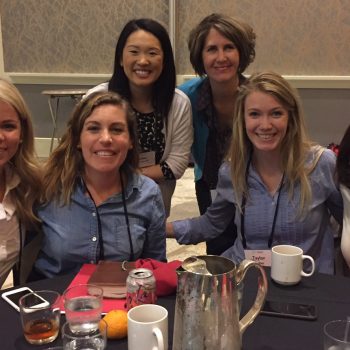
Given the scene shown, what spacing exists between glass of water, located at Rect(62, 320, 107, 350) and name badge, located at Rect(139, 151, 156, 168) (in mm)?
1330

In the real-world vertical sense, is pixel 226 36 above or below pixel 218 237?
above

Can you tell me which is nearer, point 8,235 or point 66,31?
point 8,235

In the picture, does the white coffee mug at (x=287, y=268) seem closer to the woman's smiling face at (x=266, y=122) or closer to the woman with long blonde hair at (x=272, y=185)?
the woman with long blonde hair at (x=272, y=185)

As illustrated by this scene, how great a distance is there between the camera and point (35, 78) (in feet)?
18.9

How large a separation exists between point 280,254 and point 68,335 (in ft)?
1.98

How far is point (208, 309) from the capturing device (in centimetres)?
90

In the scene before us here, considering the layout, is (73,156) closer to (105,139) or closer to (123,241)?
(105,139)

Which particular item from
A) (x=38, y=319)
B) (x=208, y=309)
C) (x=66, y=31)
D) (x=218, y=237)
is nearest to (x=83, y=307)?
(x=38, y=319)

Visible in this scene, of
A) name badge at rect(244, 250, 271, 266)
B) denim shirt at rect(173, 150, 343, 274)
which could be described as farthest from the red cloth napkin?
denim shirt at rect(173, 150, 343, 274)

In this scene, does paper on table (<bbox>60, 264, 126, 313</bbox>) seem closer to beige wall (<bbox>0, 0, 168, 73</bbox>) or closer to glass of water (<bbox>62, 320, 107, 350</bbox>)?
glass of water (<bbox>62, 320, 107, 350</bbox>)

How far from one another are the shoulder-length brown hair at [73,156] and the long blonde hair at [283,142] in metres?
0.39

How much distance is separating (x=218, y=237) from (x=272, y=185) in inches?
22.1

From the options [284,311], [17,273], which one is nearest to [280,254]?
[284,311]

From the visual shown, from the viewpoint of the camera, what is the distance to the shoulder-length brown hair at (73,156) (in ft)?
5.40
